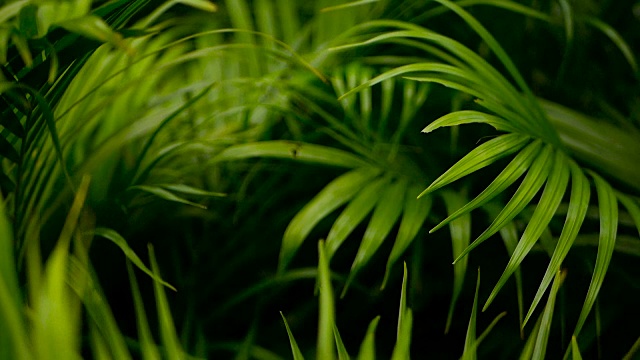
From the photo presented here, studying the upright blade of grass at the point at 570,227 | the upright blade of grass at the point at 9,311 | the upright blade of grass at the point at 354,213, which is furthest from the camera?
the upright blade of grass at the point at 354,213

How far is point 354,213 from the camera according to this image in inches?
23.6

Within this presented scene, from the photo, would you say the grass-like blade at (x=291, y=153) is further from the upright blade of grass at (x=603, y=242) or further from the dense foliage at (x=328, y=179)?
the upright blade of grass at (x=603, y=242)

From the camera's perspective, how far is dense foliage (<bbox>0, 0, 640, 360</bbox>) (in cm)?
50

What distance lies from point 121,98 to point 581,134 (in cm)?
54

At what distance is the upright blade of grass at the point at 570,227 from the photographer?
464 mm

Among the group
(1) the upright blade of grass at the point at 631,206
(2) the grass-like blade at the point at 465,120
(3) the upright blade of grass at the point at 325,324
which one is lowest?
(3) the upright blade of grass at the point at 325,324

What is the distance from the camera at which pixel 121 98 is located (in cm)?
74

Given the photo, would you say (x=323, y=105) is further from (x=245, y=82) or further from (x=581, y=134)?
(x=581, y=134)

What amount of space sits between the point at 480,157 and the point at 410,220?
0.12 m

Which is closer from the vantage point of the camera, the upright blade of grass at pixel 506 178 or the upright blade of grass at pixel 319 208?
the upright blade of grass at pixel 506 178

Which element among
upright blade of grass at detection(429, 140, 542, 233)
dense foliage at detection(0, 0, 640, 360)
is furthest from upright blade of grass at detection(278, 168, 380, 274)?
upright blade of grass at detection(429, 140, 542, 233)

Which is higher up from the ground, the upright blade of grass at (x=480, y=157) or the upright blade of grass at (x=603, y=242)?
the upright blade of grass at (x=480, y=157)

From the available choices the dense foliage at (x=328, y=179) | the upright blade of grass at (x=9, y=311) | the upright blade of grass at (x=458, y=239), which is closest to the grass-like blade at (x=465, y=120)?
the dense foliage at (x=328, y=179)

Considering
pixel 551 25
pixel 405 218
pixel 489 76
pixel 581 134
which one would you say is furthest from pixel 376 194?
pixel 551 25
